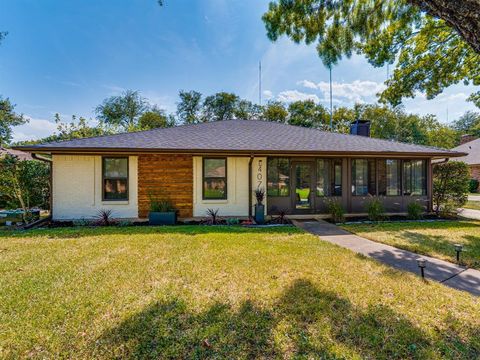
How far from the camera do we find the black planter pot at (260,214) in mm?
8453

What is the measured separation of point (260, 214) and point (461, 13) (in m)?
6.81

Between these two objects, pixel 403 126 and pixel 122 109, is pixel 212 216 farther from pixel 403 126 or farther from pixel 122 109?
pixel 403 126

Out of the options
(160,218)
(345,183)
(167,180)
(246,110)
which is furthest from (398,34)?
(246,110)

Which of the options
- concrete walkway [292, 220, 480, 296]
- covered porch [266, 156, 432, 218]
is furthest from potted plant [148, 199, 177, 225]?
concrete walkway [292, 220, 480, 296]

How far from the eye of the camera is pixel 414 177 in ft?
33.1

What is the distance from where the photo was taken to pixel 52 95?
1900 centimetres

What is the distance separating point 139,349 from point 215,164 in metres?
7.12

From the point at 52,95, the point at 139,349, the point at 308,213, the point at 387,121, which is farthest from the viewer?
the point at 387,121

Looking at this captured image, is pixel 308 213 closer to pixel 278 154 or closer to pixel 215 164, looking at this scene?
pixel 278 154

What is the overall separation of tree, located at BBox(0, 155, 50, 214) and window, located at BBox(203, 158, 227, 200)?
6229mm

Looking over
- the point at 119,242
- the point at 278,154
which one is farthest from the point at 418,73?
the point at 119,242

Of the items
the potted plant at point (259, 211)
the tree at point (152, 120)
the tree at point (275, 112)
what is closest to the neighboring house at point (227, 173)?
the potted plant at point (259, 211)

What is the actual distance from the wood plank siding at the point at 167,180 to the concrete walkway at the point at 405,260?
175 inches

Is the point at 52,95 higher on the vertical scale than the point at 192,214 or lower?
higher
